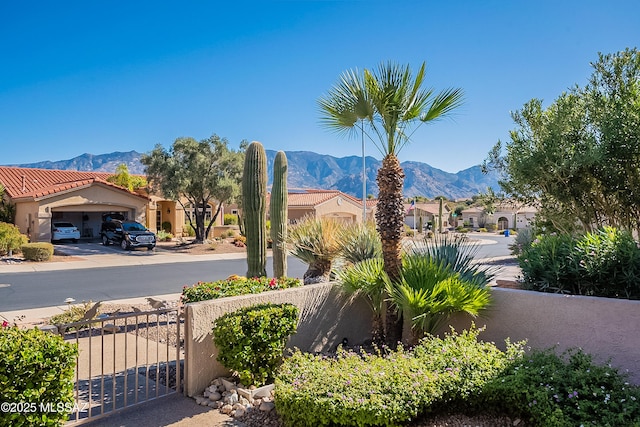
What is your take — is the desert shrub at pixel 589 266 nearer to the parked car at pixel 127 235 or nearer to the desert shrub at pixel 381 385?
the desert shrub at pixel 381 385

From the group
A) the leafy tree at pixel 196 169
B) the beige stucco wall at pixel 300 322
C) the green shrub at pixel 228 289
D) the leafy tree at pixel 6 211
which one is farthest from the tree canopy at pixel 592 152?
the leafy tree at pixel 6 211

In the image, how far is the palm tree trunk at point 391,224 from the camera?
6.94m

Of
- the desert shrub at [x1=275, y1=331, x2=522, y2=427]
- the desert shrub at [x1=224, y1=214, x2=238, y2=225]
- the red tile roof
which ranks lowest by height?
the desert shrub at [x1=275, y1=331, x2=522, y2=427]

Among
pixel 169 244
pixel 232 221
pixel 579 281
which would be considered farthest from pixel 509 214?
pixel 579 281

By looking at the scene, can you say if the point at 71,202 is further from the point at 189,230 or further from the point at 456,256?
the point at 456,256

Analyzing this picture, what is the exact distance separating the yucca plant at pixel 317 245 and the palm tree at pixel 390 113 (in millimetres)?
2643

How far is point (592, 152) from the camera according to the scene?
8.21m

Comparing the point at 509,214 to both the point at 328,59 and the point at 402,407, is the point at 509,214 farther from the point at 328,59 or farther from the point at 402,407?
the point at 402,407

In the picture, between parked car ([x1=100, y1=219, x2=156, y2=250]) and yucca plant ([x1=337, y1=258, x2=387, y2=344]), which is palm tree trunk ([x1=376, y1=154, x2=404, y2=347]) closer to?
yucca plant ([x1=337, y1=258, x2=387, y2=344])

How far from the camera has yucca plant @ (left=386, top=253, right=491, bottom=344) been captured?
6.10 m

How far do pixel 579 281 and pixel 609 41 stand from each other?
A: 6.71m

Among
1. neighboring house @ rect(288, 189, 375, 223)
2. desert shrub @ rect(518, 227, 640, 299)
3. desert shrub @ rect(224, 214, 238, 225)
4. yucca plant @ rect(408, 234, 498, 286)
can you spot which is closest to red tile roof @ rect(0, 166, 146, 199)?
desert shrub @ rect(224, 214, 238, 225)

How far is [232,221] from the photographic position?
A: 42.4 meters

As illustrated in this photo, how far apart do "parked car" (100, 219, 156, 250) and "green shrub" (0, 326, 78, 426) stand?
25.3m
